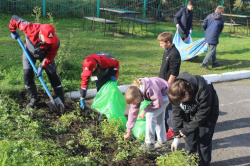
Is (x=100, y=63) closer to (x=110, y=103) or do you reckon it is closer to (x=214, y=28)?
(x=110, y=103)

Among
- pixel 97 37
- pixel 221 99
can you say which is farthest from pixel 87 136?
pixel 97 37

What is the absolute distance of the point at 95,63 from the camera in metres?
4.45

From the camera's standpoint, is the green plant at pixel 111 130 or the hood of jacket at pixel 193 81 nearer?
the hood of jacket at pixel 193 81

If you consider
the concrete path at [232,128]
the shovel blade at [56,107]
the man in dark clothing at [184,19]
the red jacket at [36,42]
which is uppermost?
the man in dark clothing at [184,19]

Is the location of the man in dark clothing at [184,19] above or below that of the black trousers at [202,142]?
above

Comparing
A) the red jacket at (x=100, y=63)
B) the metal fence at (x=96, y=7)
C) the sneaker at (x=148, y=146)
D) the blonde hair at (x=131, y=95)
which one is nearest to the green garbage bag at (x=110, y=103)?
the red jacket at (x=100, y=63)

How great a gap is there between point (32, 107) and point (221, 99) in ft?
13.1

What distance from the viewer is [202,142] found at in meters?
3.50

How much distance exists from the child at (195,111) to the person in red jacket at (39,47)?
90.2 inches

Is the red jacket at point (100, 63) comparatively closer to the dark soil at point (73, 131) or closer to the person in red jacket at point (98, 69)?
the person in red jacket at point (98, 69)

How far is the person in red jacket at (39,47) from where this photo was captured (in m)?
4.54

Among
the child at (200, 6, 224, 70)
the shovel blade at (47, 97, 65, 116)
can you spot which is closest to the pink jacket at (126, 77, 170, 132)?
the shovel blade at (47, 97, 65, 116)

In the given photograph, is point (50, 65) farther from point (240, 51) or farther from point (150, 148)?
A: point (240, 51)

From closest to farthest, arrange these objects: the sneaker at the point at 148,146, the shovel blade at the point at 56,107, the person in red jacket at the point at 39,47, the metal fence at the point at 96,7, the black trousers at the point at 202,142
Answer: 1. the black trousers at the point at 202,142
2. the sneaker at the point at 148,146
3. the person in red jacket at the point at 39,47
4. the shovel blade at the point at 56,107
5. the metal fence at the point at 96,7
